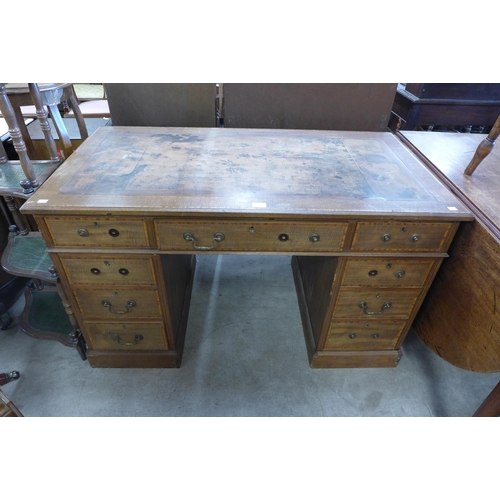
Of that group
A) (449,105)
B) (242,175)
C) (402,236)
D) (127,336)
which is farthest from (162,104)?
(449,105)

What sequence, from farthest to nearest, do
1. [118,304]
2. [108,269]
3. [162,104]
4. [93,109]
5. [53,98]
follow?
[93,109]
[162,104]
[53,98]
[118,304]
[108,269]

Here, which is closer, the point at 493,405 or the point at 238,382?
the point at 493,405

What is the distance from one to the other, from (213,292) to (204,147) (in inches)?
35.5

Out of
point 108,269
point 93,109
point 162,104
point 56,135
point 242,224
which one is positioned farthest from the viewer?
point 93,109

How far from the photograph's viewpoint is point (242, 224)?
110cm

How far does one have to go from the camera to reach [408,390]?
1516 mm

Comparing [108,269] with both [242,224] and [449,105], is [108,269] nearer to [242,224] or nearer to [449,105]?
[242,224]

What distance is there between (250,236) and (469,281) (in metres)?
0.79

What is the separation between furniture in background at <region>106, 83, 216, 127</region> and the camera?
158 centimetres

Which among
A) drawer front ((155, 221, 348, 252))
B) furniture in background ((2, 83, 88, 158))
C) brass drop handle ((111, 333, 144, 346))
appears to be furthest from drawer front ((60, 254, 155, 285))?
furniture in background ((2, 83, 88, 158))

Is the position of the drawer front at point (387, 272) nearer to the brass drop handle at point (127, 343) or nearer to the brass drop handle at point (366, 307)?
the brass drop handle at point (366, 307)

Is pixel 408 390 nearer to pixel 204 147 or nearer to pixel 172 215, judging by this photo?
pixel 172 215

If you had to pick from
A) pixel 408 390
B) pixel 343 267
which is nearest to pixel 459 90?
pixel 343 267

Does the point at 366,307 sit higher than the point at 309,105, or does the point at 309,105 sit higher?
the point at 309,105
